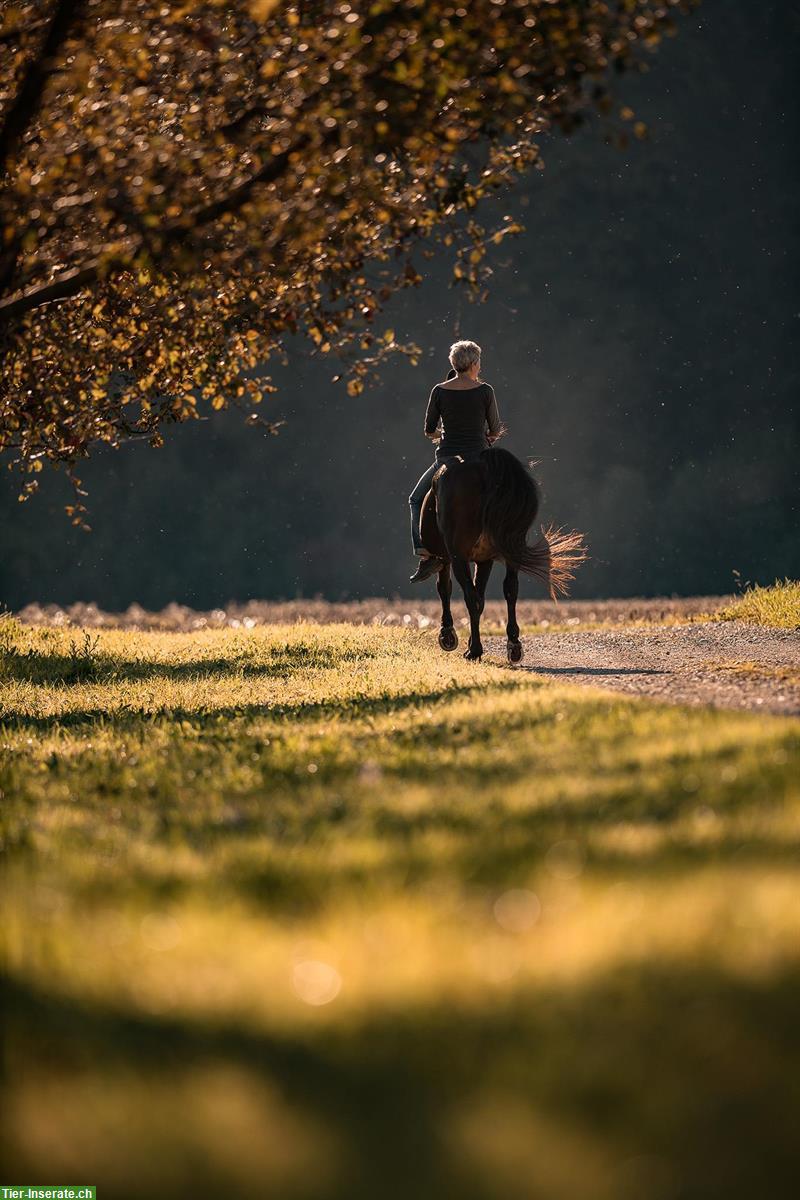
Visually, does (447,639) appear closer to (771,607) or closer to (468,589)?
(468,589)

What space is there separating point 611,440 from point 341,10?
161 feet

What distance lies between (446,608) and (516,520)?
9.68ft

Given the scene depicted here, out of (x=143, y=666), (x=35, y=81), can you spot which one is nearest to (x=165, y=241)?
(x=35, y=81)

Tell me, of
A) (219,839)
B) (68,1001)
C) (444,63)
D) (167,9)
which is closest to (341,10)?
(444,63)

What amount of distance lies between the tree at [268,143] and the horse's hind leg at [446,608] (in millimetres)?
4955

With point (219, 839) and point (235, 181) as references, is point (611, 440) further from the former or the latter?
point (219, 839)

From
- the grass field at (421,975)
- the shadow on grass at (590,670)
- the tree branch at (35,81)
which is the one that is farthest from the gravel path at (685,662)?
the tree branch at (35,81)

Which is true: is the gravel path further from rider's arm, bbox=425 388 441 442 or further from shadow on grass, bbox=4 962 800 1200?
shadow on grass, bbox=4 962 800 1200

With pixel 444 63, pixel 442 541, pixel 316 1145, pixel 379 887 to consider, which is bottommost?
pixel 442 541

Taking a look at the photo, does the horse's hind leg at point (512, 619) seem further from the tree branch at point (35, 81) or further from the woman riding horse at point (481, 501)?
the tree branch at point (35, 81)

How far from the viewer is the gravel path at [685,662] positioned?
1227 cm

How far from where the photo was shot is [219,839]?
271 inches

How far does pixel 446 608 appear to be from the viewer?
58.7 ft

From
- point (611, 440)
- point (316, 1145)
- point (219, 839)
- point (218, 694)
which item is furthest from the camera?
point (611, 440)
